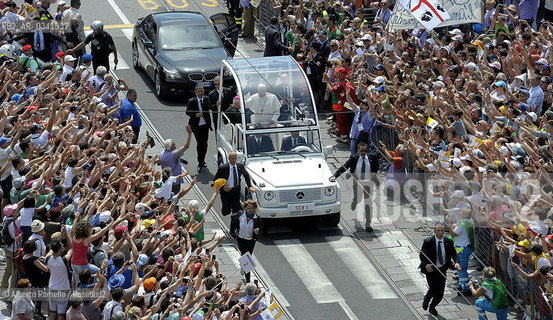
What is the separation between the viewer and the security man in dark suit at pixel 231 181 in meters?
19.2

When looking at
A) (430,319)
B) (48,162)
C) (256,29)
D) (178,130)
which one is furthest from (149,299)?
(256,29)

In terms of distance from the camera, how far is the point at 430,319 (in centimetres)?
1670

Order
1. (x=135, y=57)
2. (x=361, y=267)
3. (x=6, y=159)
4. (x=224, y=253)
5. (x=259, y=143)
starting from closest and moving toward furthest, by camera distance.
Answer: (x=6, y=159), (x=361, y=267), (x=224, y=253), (x=259, y=143), (x=135, y=57)

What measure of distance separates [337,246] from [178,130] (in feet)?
20.4

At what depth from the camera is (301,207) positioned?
19.0 m

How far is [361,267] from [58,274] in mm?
6188

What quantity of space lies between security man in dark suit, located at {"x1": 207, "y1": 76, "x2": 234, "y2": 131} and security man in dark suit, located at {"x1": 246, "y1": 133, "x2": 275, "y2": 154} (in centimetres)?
171

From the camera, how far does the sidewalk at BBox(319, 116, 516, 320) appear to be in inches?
673

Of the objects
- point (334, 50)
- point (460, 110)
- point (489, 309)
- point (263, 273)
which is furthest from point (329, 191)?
point (334, 50)

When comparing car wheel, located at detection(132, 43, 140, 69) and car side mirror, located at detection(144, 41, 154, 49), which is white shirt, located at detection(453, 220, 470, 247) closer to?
car side mirror, located at detection(144, 41, 154, 49)

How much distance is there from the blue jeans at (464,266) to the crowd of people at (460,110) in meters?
0.02

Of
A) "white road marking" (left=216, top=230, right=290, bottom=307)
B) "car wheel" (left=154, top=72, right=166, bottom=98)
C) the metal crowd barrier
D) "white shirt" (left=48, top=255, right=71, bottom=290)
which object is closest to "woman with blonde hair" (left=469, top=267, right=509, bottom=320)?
the metal crowd barrier

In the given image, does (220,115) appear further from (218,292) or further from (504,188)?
(218,292)

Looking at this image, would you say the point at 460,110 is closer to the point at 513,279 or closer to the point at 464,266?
the point at 464,266
